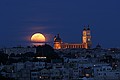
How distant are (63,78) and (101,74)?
2.74 metres

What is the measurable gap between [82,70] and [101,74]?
6632 mm

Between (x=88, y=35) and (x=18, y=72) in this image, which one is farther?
(x=88, y=35)

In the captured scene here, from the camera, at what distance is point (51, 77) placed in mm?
59719

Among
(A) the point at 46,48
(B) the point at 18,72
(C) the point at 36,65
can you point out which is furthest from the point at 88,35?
(B) the point at 18,72

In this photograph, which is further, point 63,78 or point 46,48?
point 46,48

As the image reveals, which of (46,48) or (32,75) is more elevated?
(46,48)

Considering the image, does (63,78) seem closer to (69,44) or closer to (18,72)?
(18,72)

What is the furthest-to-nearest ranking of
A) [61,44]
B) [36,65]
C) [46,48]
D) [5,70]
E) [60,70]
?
[61,44] < [46,48] < [36,65] < [5,70] < [60,70]

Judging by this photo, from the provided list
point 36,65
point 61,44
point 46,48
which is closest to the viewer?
point 36,65

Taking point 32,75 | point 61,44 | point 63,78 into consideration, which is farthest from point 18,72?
point 61,44

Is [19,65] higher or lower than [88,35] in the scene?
lower

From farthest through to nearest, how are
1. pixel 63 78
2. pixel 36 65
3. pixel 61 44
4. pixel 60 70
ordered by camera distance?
pixel 61 44
pixel 36 65
pixel 60 70
pixel 63 78

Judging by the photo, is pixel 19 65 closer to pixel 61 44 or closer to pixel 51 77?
pixel 51 77

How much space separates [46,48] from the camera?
4405 inches
